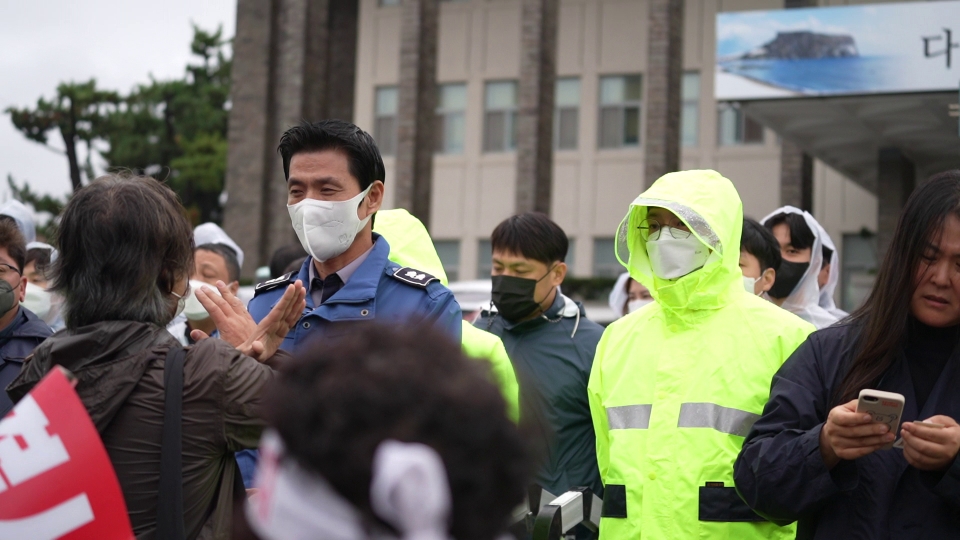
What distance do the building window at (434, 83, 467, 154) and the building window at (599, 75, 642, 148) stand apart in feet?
13.9

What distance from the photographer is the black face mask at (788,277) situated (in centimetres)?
608

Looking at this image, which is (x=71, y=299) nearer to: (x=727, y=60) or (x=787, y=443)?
(x=787, y=443)

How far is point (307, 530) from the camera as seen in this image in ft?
5.12

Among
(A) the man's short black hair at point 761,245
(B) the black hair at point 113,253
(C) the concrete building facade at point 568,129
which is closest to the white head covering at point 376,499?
(B) the black hair at point 113,253

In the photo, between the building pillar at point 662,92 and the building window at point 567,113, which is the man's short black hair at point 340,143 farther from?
the building window at point 567,113

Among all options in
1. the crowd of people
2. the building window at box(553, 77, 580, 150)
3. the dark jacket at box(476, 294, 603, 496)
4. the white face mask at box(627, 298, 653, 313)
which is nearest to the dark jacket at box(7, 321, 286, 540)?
the crowd of people

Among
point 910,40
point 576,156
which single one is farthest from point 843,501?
point 576,156

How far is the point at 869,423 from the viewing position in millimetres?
2855

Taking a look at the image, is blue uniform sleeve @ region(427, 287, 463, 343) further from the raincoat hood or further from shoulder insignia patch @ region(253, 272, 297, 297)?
the raincoat hood

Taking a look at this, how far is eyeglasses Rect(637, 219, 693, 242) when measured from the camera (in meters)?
4.30

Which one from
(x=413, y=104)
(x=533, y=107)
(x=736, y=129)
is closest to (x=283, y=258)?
(x=533, y=107)

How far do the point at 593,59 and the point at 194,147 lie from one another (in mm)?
13517

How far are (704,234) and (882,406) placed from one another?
1.49 meters

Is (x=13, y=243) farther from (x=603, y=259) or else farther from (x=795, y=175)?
(x=603, y=259)
